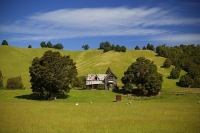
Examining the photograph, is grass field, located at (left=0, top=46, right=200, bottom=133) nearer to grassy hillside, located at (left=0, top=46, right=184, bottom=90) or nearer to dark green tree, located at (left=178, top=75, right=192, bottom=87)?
grassy hillside, located at (left=0, top=46, right=184, bottom=90)

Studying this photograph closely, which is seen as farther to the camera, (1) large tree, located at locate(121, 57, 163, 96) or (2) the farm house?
(2) the farm house

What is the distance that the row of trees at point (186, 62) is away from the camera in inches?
4350

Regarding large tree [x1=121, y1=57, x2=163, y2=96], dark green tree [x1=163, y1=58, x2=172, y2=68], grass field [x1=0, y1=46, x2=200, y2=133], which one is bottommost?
grass field [x1=0, y1=46, x2=200, y2=133]

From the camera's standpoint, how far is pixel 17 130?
84.3ft

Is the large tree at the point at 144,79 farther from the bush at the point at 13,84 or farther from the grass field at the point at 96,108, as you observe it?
the bush at the point at 13,84

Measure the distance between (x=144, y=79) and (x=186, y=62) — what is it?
216 feet

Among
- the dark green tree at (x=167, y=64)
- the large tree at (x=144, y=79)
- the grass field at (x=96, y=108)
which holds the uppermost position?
the dark green tree at (x=167, y=64)

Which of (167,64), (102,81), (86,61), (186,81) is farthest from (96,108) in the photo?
(86,61)

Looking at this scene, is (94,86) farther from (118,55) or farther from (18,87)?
(118,55)

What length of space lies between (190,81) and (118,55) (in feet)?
205

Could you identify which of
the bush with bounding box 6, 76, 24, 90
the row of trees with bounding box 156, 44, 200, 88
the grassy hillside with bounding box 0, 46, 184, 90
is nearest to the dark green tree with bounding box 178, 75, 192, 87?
the row of trees with bounding box 156, 44, 200, 88

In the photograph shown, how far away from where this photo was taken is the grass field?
28359 millimetres

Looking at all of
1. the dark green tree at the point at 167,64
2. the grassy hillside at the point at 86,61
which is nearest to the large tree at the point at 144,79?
the grassy hillside at the point at 86,61

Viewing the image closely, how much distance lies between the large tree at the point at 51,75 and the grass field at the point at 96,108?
141 inches
